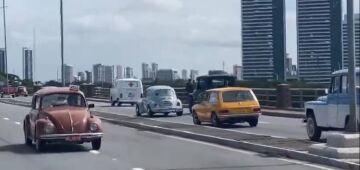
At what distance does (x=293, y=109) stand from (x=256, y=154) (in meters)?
22.4

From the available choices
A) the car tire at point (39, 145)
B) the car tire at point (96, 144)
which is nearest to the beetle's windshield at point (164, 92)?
the car tire at point (96, 144)

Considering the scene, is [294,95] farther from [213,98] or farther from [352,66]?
[352,66]

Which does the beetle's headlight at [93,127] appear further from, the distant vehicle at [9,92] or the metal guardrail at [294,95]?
the distant vehicle at [9,92]

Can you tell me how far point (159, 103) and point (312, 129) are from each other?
756 inches

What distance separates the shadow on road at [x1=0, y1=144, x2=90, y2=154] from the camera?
860 inches

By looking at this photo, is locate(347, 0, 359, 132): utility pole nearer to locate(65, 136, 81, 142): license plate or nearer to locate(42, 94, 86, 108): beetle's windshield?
locate(65, 136, 81, 142): license plate

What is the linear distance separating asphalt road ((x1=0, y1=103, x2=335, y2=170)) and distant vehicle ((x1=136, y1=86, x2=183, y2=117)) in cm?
1443

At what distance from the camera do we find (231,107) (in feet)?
99.0

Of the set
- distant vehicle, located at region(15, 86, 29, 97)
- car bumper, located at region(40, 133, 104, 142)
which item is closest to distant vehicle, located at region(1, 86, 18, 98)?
distant vehicle, located at region(15, 86, 29, 97)

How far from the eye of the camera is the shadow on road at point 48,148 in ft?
71.7

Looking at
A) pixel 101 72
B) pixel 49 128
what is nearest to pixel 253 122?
pixel 49 128

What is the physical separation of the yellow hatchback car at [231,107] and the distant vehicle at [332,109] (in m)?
7.55

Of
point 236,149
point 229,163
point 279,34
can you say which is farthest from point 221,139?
point 279,34

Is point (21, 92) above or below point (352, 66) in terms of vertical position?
below
